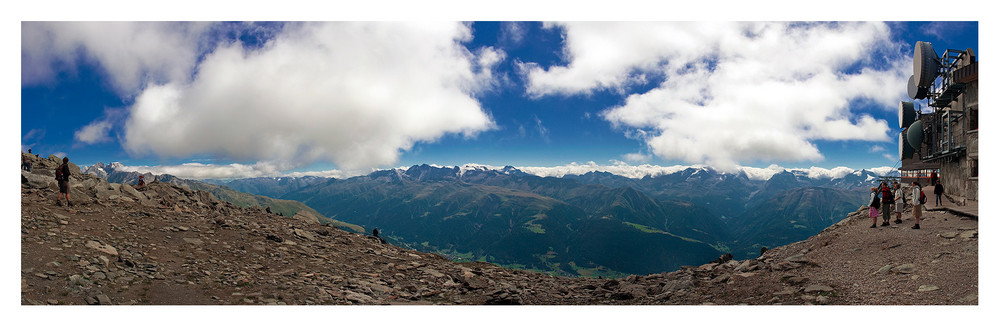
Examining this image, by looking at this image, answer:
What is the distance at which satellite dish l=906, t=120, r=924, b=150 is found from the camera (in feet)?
114

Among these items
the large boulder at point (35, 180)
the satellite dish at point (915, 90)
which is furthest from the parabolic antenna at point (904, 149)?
the large boulder at point (35, 180)

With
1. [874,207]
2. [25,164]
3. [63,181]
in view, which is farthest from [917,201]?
[25,164]

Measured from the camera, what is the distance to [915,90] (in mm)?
31828

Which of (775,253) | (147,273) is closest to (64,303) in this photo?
(147,273)

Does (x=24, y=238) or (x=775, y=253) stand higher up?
(x=24, y=238)

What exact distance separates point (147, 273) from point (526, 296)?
14050 millimetres

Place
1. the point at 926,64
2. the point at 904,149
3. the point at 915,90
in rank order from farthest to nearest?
the point at 904,149
the point at 915,90
the point at 926,64

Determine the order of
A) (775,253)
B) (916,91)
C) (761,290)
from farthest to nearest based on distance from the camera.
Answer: (916,91) < (775,253) < (761,290)

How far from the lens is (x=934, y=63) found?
2914 centimetres

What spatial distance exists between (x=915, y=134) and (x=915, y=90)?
19.0 feet

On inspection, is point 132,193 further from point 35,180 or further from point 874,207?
point 874,207

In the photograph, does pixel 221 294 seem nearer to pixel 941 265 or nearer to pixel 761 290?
pixel 761 290

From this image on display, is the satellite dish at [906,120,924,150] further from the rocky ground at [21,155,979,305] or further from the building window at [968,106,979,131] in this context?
the rocky ground at [21,155,979,305]

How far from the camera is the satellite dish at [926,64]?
29.1 m
